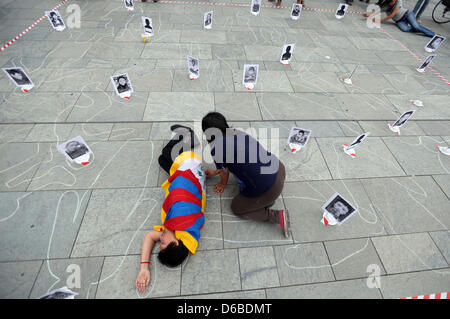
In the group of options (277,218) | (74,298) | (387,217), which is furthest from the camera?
(387,217)

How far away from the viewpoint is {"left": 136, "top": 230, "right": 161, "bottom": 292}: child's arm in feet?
8.12

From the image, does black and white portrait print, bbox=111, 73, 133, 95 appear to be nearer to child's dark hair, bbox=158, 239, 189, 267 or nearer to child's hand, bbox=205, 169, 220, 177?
child's hand, bbox=205, 169, 220, 177

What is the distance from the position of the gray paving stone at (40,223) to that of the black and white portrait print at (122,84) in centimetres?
225

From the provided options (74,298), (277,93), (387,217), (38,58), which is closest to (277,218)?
(387,217)

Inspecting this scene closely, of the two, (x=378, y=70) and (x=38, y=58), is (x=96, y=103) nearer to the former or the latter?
(x=38, y=58)

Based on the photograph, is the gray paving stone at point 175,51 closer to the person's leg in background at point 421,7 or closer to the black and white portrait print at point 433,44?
the black and white portrait print at point 433,44

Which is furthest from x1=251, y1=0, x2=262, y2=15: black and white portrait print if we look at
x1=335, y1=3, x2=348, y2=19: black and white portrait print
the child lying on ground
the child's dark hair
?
the child's dark hair

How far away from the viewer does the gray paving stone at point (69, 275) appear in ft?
8.06

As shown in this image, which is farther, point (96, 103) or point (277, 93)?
point (277, 93)

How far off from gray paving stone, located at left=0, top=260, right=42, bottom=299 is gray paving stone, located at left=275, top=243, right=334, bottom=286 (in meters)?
2.91

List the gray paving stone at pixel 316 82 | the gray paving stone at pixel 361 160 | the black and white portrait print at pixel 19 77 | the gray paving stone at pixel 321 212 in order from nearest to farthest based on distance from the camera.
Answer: the gray paving stone at pixel 321 212 → the gray paving stone at pixel 361 160 → the black and white portrait print at pixel 19 77 → the gray paving stone at pixel 316 82

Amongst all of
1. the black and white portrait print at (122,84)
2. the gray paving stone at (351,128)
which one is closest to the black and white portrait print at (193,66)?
the black and white portrait print at (122,84)
